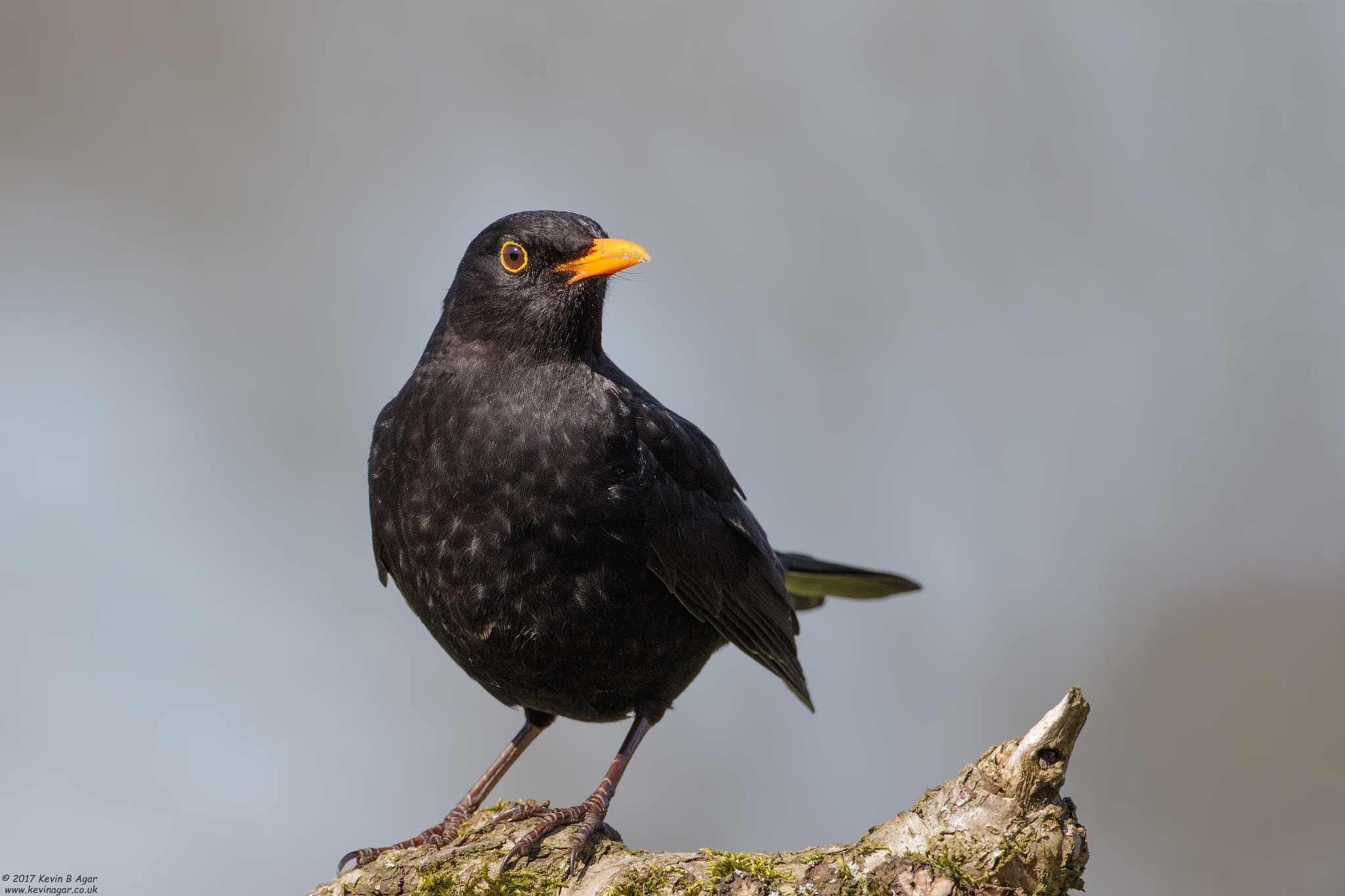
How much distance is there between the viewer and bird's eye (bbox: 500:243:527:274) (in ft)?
14.1

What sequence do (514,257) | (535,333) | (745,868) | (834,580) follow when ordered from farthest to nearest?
(834,580), (514,257), (535,333), (745,868)

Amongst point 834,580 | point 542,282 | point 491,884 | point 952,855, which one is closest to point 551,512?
point 542,282

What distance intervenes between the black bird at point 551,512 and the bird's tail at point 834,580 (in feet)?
2.76

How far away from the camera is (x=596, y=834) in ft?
12.1

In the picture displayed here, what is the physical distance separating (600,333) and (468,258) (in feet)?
2.14

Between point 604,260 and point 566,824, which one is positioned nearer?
point 566,824

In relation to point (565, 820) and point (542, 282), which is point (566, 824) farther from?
point (542, 282)

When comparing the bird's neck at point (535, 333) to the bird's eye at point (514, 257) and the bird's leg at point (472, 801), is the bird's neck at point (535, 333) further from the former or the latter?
the bird's leg at point (472, 801)

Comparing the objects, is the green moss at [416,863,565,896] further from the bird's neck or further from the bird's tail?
the bird's tail

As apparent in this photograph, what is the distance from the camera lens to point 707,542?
14.3 ft

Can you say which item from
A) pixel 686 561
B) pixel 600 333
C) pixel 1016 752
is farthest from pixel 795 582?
pixel 1016 752

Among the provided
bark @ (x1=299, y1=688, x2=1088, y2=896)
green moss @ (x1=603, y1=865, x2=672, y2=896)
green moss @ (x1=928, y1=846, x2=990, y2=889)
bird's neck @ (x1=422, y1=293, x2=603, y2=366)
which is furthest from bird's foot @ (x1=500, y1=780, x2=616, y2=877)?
bird's neck @ (x1=422, y1=293, x2=603, y2=366)

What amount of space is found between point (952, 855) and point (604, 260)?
8.22 ft

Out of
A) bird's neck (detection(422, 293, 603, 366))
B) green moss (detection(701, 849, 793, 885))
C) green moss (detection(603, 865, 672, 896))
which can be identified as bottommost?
green moss (detection(701, 849, 793, 885))
